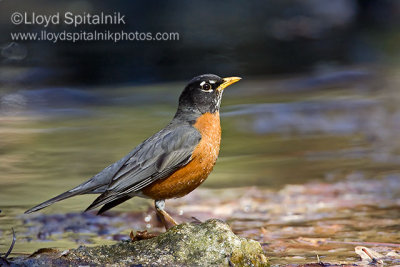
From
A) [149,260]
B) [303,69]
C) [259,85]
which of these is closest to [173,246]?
[149,260]

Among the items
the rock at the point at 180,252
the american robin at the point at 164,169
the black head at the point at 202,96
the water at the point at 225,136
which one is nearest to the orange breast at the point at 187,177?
the american robin at the point at 164,169

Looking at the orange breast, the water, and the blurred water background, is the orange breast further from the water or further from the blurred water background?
the blurred water background

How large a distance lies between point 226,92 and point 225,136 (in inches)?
118

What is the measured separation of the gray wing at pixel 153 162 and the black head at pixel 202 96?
25cm

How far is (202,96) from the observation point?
537 cm

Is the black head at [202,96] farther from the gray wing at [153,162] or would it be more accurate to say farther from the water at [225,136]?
the water at [225,136]

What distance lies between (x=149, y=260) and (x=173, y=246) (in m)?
0.15

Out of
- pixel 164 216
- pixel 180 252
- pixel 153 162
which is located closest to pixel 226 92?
pixel 153 162

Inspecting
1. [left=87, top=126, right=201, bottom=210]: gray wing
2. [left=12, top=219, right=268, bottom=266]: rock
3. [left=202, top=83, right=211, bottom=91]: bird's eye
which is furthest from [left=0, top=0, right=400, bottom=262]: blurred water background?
[left=202, top=83, right=211, bottom=91]: bird's eye

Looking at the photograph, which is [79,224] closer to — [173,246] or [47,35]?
[173,246]

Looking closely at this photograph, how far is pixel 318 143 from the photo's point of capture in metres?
9.14

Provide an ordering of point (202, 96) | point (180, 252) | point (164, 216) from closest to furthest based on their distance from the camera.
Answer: point (180, 252)
point (164, 216)
point (202, 96)

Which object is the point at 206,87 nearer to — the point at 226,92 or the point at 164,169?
the point at 164,169

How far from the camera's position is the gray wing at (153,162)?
4801 mm
